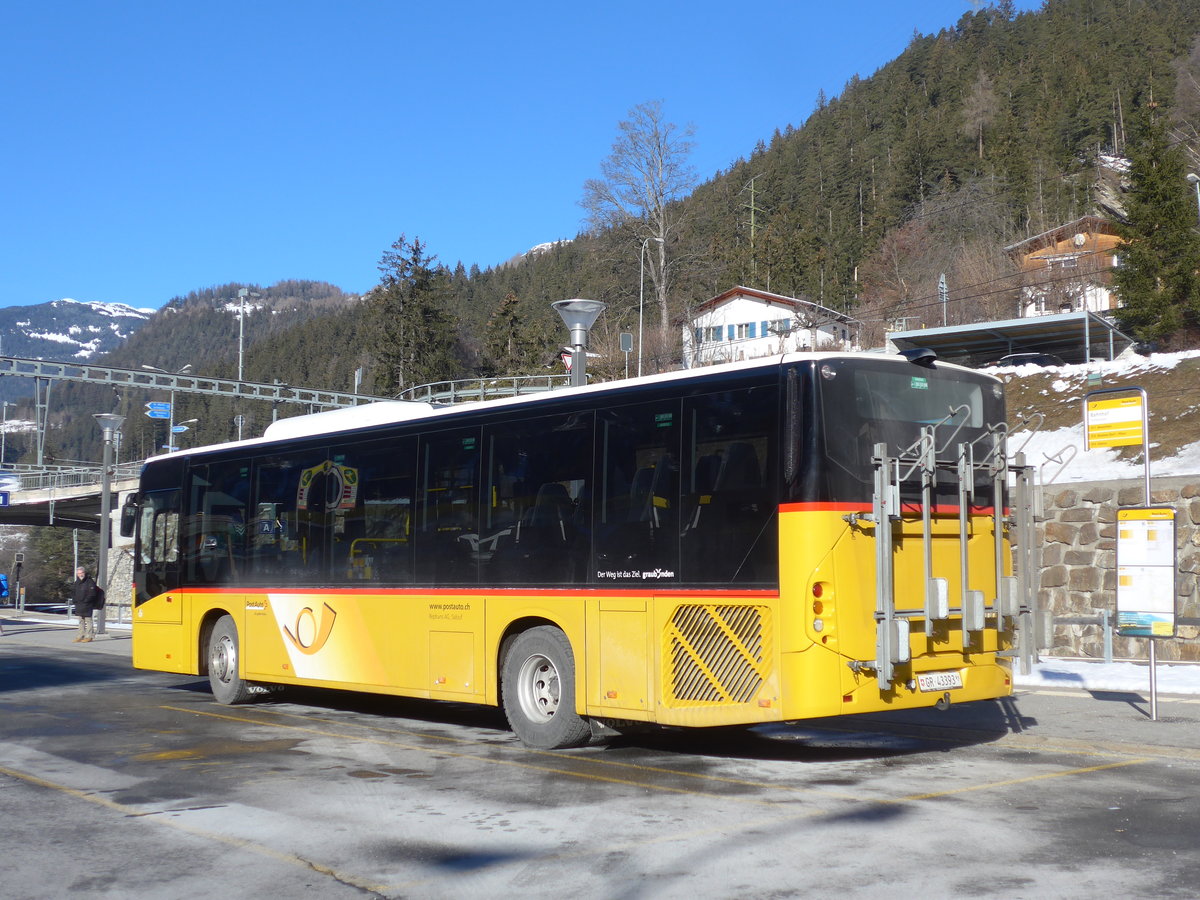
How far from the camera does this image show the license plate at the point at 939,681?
9695 millimetres

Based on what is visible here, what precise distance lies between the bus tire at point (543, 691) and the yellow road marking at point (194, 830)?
12.5 ft

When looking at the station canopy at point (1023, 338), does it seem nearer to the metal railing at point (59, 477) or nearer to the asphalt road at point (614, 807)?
the asphalt road at point (614, 807)

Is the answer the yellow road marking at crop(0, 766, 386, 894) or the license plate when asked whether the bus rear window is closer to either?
the license plate

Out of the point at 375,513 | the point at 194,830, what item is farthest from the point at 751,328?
the point at 194,830

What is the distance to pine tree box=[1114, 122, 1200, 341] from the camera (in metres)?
43.8

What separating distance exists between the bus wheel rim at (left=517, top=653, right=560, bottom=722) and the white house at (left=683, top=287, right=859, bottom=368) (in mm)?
47020

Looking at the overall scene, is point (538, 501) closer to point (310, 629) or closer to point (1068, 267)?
point (310, 629)

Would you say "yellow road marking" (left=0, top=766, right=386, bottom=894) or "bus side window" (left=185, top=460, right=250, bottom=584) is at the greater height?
"bus side window" (left=185, top=460, right=250, bottom=584)

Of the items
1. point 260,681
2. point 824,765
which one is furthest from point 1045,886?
point 260,681

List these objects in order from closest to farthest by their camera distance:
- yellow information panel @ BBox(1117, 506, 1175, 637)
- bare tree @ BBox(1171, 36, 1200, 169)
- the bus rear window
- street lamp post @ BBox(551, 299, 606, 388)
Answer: the bus rear window < yellow information panel @ BBox(1117, 506, 1175, 637) < street lamp post @ BBox(551, 299, 606, 388) < bare tree @ BBox(1171, 36, 1200, 169)

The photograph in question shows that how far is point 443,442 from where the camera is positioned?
40.8ft

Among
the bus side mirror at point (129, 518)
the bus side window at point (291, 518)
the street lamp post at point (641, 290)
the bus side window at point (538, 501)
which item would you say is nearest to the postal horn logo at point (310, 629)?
the bus side window at point (291, 518)

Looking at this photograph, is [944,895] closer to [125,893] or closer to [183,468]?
[125,893]

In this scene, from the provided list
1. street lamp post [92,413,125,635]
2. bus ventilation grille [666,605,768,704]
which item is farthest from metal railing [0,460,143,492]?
bus ventilation grille [666,605,768,704]
